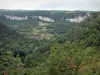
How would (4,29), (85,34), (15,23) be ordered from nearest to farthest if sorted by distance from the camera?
(85,34)
(4,29)
(15,23)

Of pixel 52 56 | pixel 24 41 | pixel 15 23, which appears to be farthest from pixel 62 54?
pixel 15 23

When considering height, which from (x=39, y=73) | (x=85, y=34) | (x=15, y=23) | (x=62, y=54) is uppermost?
(x=62, y=54)

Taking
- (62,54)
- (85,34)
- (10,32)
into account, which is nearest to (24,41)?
(10,32)

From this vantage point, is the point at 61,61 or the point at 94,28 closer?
the point at 61,61

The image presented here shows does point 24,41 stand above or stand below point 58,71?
below

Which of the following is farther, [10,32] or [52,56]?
[10,32]

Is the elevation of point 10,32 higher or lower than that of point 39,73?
lower

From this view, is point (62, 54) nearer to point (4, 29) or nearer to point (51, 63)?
point (51, 63)

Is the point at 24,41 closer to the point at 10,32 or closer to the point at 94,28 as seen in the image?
the point at 10,32

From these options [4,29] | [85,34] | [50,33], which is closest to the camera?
[85,34]
